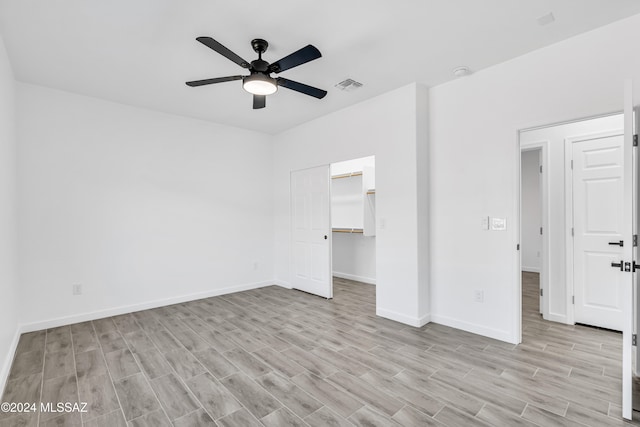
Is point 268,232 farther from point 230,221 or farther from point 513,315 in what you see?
point 513,315

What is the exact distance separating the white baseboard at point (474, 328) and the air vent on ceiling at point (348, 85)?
2862mm

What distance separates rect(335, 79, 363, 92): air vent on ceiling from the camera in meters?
3.44

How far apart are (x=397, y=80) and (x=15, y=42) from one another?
3.63 m

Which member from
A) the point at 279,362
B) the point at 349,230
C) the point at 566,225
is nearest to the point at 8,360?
the point at 279,362

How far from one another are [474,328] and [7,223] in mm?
4702

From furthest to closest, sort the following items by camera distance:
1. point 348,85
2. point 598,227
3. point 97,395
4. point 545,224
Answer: point 545,224
point 348,85
point 598,227
point 97,395

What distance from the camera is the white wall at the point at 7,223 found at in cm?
253

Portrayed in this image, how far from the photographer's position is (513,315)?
3.01 metres

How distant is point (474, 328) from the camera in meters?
3.28

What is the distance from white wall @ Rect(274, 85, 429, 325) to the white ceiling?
0.38 m

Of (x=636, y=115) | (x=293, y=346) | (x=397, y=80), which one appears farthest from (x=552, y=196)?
(x=293, y=346)

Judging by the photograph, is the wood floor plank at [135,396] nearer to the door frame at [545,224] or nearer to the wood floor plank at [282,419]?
the wood floor plank at [282,419]

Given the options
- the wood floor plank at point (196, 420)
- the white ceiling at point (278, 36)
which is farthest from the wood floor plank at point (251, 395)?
the white ceiling at point (278, 36)

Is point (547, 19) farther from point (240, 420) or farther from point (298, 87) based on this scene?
point (240, 420)
